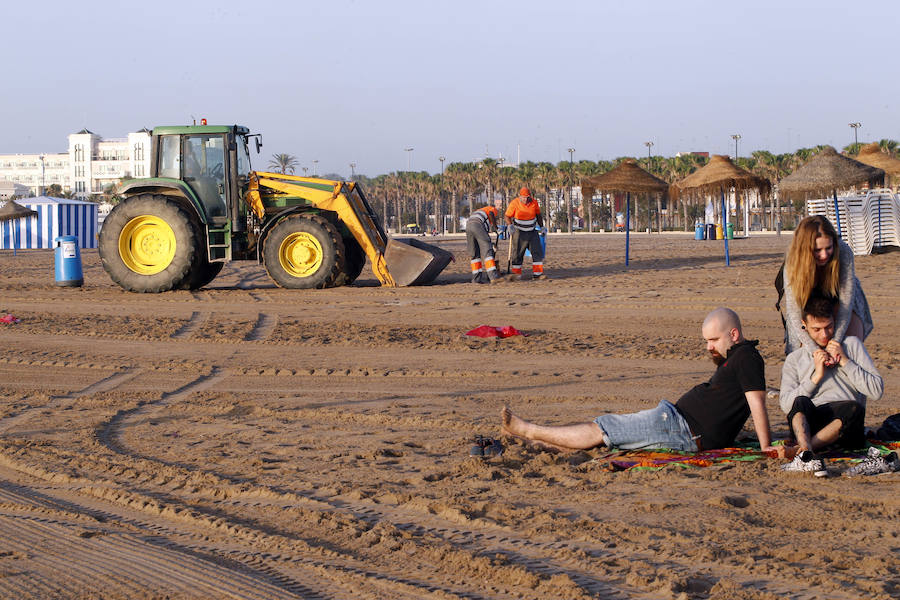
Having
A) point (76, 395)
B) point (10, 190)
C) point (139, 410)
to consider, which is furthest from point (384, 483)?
point (10, 190)

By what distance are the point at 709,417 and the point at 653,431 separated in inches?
12.6

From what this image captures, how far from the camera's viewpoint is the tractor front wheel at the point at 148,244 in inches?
598

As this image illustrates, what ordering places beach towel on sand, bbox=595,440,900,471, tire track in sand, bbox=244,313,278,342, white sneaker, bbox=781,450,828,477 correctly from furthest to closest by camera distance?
tire track in sand, bbox=244,313,278,342 → beach towel on sand, bbox=595,440,900,471 → white sneaker, bbox=781,450,828,477

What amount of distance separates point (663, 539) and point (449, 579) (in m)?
0.96

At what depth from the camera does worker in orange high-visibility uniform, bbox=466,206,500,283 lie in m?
16.4

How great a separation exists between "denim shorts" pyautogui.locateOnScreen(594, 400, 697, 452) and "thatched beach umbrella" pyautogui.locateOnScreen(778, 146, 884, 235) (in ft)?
61.0

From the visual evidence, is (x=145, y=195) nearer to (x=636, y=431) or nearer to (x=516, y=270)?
(x=516, y=270)

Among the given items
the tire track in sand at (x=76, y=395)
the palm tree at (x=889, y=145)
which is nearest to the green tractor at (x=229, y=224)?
the tire track in sand at (x=76, y=395)

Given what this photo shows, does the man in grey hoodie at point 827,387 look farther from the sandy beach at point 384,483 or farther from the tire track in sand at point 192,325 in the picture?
the tire track in sand at point 192,325

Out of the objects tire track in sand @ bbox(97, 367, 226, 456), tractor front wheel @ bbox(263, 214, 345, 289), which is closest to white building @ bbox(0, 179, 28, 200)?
tractor front wheel @ bbox(263, 214, 345, 289)

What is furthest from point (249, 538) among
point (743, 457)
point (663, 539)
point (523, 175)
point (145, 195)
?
point (523, 175)

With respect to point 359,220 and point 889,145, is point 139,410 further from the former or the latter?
point 889,145

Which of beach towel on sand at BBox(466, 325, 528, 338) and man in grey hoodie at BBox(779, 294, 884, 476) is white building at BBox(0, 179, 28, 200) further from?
man in grey hoodie at BBox(779, 294, 884, 476)

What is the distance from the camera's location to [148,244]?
15695 mm
